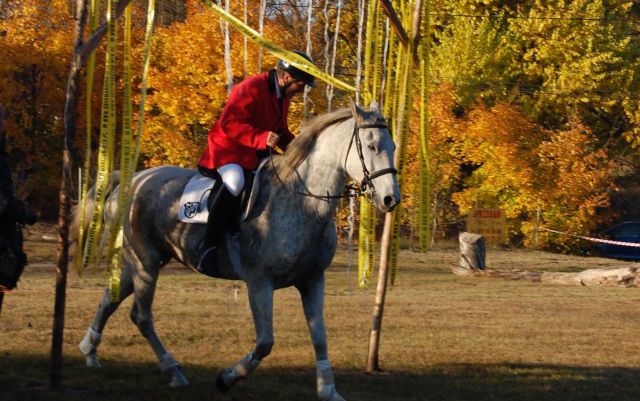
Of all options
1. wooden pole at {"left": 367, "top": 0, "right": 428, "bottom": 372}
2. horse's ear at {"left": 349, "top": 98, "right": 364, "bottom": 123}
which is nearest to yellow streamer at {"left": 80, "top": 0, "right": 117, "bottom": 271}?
horse's ear at {"left": 349, "top": 98, "right": 364, "bottom": 123}

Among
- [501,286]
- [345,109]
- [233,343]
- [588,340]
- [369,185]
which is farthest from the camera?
[501,286]

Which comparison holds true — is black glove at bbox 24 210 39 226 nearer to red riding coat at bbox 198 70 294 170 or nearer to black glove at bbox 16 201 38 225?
black glove at bbox 16 201 38 225

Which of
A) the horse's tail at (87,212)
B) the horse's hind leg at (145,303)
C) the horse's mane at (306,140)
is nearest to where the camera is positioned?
the horse's mane at (306,140)

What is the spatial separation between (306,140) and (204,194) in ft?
3.84

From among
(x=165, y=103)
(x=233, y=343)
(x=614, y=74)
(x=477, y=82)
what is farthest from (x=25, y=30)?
(x=233, y=343)

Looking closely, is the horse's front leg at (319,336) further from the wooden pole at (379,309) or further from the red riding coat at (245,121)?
the wooden pole at (379,309)

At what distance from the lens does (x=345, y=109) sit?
9195mm

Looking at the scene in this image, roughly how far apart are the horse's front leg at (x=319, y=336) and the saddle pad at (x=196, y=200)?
3.77 feet

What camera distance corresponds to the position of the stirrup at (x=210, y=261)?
9484mm

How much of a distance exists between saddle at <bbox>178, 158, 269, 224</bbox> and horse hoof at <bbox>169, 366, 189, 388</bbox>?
4.54ft

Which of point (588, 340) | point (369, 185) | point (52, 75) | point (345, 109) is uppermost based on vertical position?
point (52, 75)

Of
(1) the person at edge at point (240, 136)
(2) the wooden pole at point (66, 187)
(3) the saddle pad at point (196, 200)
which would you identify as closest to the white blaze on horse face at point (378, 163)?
(1) the person at edge at point (240, 136)

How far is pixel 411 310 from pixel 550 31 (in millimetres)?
28875

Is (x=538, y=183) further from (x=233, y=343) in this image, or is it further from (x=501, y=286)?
(x=233, y=343)
